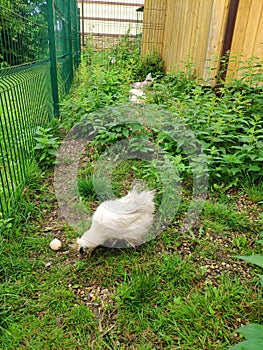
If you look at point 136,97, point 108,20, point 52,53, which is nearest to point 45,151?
point 52,53

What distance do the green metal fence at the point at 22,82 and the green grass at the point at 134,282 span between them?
0.78 ft

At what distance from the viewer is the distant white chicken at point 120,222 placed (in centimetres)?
148

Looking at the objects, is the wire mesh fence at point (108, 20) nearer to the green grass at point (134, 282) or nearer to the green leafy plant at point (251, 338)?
the green grass at point (134, 282)

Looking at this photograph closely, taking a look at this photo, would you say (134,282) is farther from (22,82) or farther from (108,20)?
(108,20)

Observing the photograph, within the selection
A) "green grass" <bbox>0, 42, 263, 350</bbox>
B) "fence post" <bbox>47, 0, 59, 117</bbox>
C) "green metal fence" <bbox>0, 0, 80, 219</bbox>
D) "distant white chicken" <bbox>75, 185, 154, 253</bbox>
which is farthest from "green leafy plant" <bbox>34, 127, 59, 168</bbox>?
"distant white chicken" <bbox>75, 185, 154, 253</bbox>

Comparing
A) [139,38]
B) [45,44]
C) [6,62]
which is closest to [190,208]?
[6,62]

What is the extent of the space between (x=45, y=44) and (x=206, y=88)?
6.21 feet

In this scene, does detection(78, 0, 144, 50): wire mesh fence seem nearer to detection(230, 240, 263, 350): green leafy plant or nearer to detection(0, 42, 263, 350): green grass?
detection(0, 42, 263, 350): green grass

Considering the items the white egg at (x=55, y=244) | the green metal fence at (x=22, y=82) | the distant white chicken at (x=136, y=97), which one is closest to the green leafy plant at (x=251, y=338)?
the white egg at (x=55, y=244)

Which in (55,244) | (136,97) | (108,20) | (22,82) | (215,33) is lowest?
(55,244)

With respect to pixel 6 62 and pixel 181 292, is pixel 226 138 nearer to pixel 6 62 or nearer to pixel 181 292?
pixel 181 292

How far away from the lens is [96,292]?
1.40 meters

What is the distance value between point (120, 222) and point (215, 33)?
9.80 ft

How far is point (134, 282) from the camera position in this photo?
1.40m
